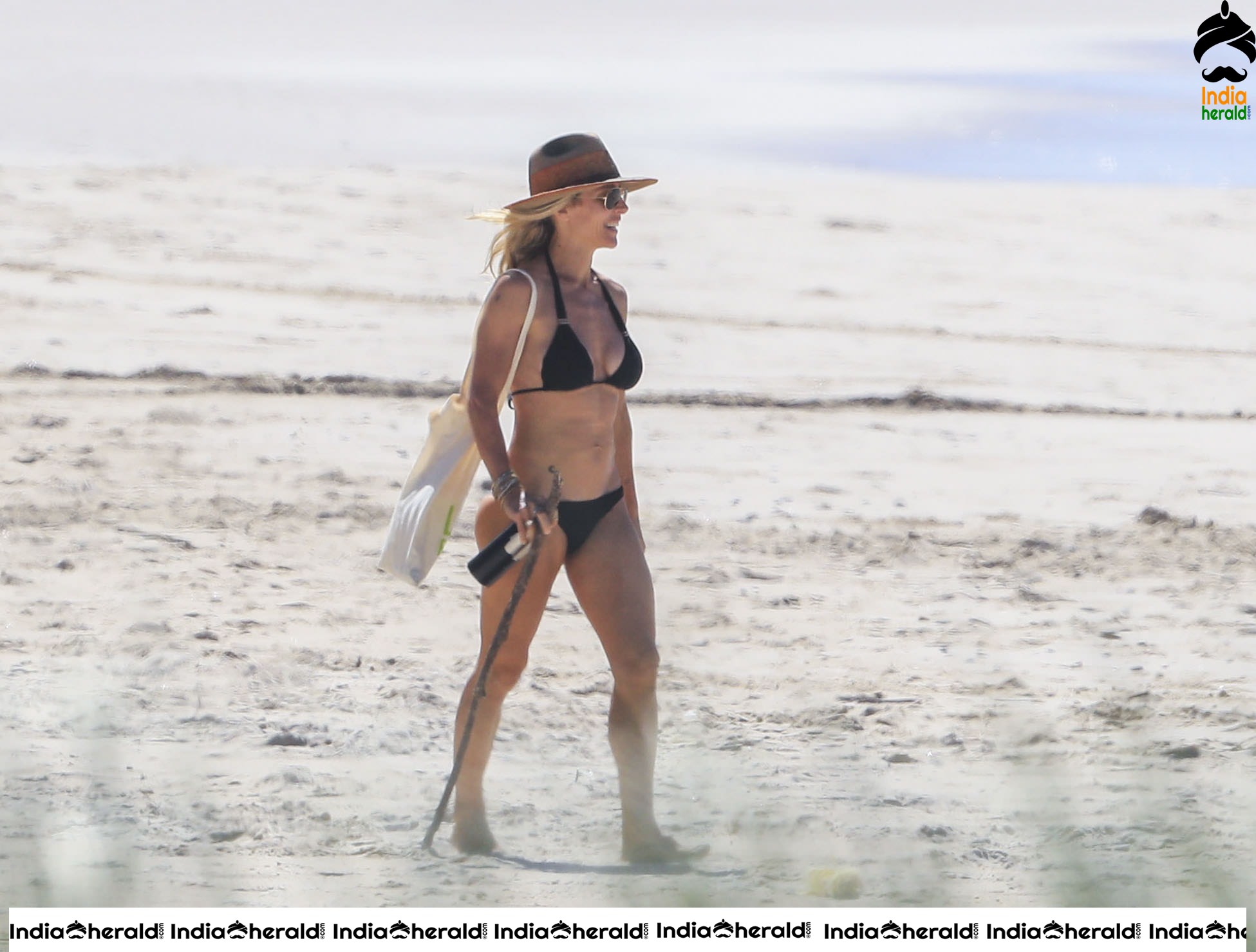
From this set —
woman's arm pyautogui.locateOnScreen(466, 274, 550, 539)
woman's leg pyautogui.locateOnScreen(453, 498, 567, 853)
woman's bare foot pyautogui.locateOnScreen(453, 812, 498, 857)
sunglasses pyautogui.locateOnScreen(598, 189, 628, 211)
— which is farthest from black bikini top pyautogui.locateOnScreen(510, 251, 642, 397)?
woman's bare foot pyautogui.locateOnScreen(453, 812, 498, 857)

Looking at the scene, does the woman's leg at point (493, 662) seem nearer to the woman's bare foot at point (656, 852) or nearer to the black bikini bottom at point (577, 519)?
the black bikini bottom at point (577, 519)

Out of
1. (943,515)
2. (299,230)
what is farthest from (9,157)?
(943,515)

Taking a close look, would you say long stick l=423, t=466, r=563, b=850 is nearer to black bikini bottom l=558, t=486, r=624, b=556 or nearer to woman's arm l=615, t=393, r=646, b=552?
black bikini bottom l=558, t=486, r=624, b=556

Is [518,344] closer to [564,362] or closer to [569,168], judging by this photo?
[564,362]

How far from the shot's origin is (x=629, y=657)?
434cm

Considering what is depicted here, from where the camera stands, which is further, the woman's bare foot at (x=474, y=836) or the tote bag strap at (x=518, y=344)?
the woman's bare foot at (x=474, y=836)

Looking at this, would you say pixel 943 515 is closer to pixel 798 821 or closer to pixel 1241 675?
pixel 1241 675

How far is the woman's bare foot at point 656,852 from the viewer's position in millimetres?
4336

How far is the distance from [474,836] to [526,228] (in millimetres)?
1595

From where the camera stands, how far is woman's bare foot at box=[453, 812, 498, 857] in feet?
14.5

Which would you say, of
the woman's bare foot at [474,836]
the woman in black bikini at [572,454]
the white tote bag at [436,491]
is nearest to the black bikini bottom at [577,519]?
the woman in black bikini at [572,454]

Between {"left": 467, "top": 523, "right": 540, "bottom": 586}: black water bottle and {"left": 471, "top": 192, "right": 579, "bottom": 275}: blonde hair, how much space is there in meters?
0.69

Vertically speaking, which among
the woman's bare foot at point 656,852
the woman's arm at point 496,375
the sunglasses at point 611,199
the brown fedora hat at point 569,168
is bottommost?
the woman's bare foot at point 656,852

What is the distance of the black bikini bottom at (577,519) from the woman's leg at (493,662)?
3 centimetres
